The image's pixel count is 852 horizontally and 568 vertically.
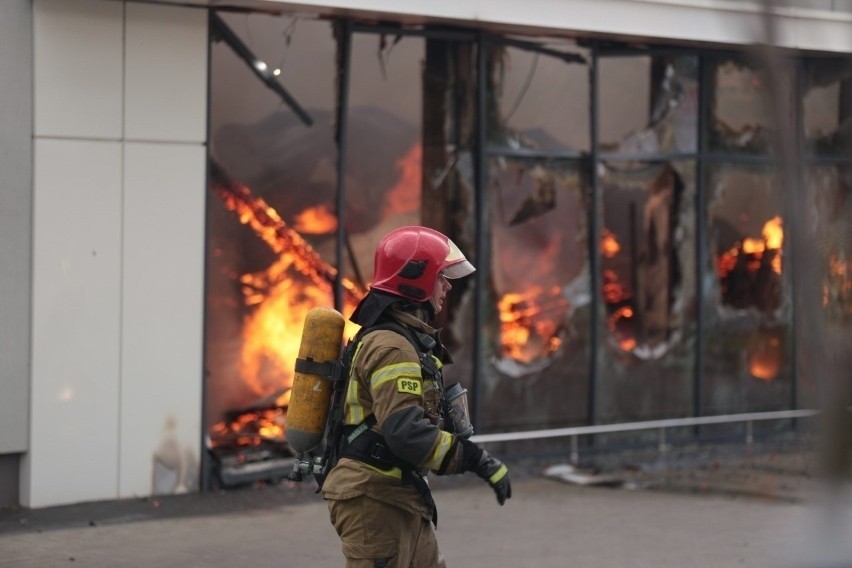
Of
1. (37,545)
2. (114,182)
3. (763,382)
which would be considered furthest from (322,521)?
(763,382)

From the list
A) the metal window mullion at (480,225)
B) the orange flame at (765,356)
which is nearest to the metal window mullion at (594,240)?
the metal window mullion at (480,225)

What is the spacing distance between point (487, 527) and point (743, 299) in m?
4.97

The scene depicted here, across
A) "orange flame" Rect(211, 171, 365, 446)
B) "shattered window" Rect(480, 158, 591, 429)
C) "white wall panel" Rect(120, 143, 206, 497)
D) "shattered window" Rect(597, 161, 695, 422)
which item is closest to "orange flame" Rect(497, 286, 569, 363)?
"shattered window" Rect(480, 158, 591, 429)

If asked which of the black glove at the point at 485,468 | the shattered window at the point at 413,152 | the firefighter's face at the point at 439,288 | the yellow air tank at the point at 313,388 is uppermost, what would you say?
the shattered window at the point at 413,152

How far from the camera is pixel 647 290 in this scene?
1212 centimetres

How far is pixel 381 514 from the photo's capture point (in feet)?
15.4

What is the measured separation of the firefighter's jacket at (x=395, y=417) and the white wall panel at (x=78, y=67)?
15.4 feet

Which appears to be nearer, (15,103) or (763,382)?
(15,103)

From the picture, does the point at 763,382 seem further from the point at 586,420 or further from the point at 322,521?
the point at 322,521

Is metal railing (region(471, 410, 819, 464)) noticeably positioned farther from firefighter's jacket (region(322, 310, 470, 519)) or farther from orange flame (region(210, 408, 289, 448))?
firefighter's jacket (region(322, 310, 470, 519))

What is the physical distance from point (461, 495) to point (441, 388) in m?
5.18

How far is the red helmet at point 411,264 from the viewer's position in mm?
4773

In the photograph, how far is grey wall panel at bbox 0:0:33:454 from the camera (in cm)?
852

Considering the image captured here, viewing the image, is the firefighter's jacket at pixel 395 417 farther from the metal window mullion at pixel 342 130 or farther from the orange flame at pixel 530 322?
the orange flame at pixel 530 322
